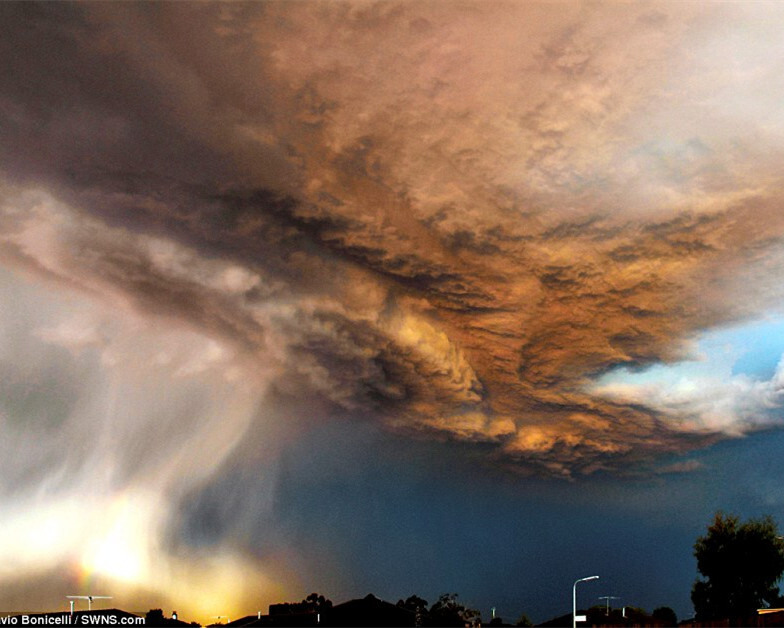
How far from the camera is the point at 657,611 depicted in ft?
567

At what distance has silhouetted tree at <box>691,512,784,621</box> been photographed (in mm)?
111250

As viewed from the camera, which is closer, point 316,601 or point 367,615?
point 367,615

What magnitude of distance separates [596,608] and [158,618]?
10474 centimetres

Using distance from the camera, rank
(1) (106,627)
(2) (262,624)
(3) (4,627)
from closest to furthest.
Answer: (3) (4,627), (1) (106,627), (2) (262,624)

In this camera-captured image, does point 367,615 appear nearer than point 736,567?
Yes

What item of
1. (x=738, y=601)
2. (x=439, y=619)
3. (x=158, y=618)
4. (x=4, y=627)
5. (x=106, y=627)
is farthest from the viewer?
(x=439, y=619)

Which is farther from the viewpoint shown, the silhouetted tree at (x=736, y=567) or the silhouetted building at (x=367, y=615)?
the silhouetted tree at (x=736, y=567)

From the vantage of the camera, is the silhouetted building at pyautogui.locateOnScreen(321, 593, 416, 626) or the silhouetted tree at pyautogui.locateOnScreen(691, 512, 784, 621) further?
the silhouetted tree at pyautogui.locateOnScreen(691, 512, 784, 621)

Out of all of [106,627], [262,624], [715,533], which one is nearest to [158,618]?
[262,624]

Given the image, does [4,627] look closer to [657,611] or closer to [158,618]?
[158,618]

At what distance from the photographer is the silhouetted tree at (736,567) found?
11125 centimetres

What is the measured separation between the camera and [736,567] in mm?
114438

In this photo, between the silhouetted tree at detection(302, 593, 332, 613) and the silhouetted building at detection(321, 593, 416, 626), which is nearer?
the silhouetted building at detection(321, 593, 416, 626)

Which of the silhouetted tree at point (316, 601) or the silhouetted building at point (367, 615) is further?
the silhouetted tree at point (316, 601)
